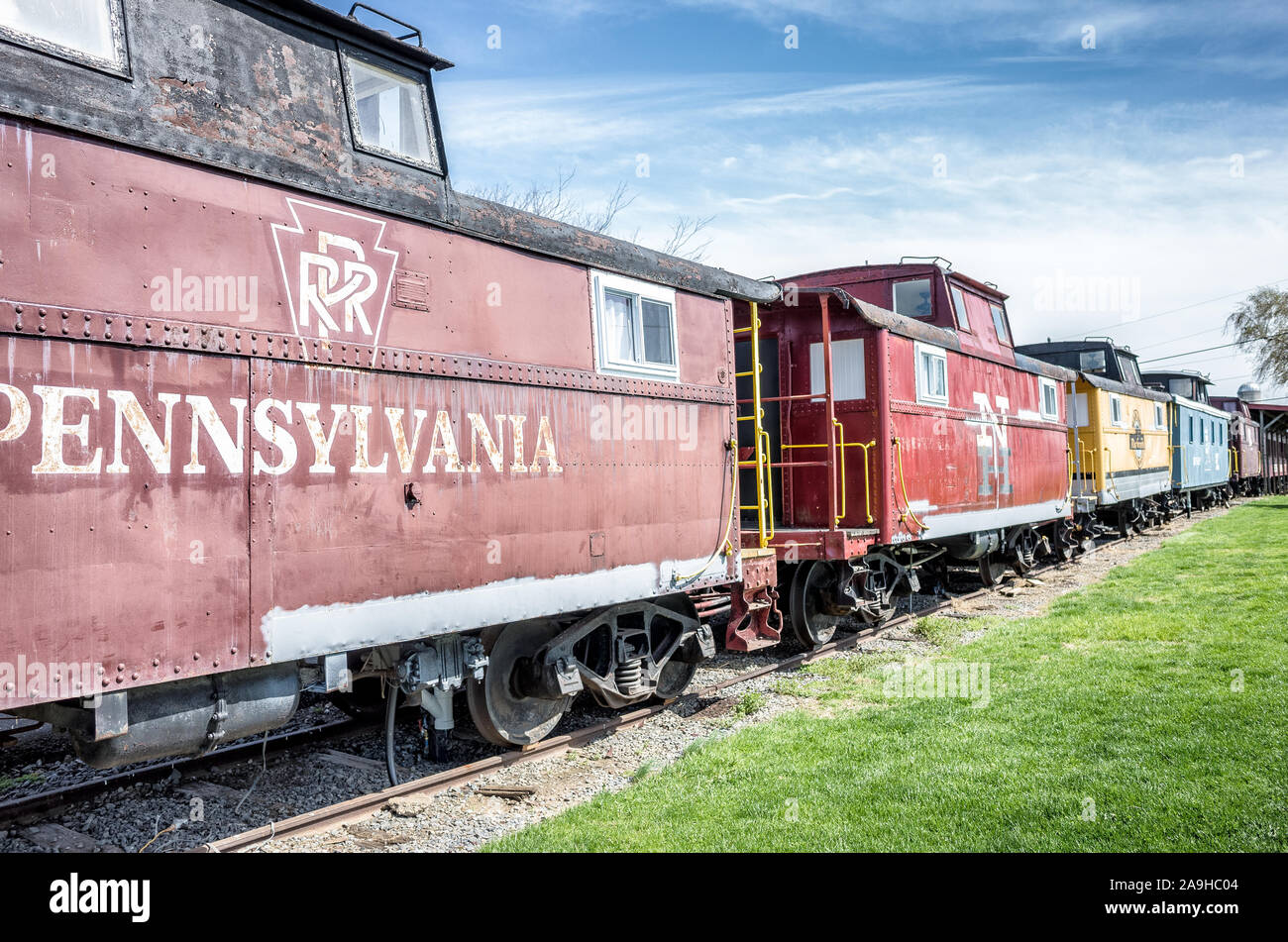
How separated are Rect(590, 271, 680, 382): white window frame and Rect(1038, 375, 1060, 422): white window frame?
1028cm

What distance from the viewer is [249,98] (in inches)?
170

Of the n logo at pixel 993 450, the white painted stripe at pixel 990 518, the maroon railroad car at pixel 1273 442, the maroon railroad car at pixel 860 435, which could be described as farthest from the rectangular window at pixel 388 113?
the maroon railroad car at pixel 1273 442

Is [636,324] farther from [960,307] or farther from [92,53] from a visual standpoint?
[960,307]

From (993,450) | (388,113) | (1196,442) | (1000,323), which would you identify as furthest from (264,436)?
(1196,442)

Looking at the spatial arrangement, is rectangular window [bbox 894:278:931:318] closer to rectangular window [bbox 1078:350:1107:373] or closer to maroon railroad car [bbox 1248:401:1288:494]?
rectangular window [bbox 1078:350:1107:373]

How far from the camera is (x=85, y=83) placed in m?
3.72

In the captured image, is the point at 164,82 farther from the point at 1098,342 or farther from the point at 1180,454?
the point at 1180,454

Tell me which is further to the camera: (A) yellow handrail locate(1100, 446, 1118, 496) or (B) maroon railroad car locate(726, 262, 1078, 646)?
(A) yellow handrail locate(1100, 446, 1118, 496)

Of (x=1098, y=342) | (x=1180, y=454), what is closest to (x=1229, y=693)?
(x=1098, y=342)

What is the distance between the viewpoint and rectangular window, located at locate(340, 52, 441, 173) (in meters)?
4.86

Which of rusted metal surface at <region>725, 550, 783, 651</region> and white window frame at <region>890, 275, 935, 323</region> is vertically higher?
white window frame at <region>890, 275, 935, 323</region>

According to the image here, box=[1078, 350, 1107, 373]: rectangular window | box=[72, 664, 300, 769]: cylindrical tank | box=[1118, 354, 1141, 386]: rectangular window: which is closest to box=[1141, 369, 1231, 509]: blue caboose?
box=[1118, 354, 1141, 386]: rectangular window

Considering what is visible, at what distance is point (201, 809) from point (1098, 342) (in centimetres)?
2252

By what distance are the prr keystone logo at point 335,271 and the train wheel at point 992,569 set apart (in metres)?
12.0
